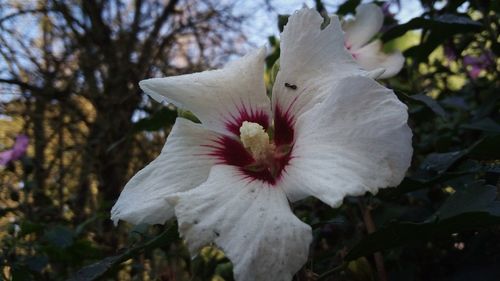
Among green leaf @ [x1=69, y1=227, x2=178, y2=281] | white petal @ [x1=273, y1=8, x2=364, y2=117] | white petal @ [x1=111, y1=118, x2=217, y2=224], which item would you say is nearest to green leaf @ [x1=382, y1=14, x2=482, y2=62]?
white petal @ [x1=273, y1=8, x2=364, y2=117]

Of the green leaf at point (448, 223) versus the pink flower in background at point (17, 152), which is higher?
the pink flower in background at point (17, 152)

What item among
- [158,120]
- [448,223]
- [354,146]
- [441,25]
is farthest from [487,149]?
[158,120]

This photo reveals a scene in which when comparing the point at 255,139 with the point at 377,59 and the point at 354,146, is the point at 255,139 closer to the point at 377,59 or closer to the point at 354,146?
the point at 354,146

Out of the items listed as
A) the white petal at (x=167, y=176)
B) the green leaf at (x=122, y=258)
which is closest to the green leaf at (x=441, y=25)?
the white petal at (x=167, y=176)

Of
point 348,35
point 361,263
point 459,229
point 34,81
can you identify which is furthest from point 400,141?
point 34,81

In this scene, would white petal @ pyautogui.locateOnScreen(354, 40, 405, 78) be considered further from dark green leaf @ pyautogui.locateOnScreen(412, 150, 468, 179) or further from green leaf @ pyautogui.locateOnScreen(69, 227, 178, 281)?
green leaf @ pyautogui.locateOnScreen(69, 227, 178, 281)

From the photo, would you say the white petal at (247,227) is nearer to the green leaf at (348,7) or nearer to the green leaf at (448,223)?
the green leaf at (448,223)
